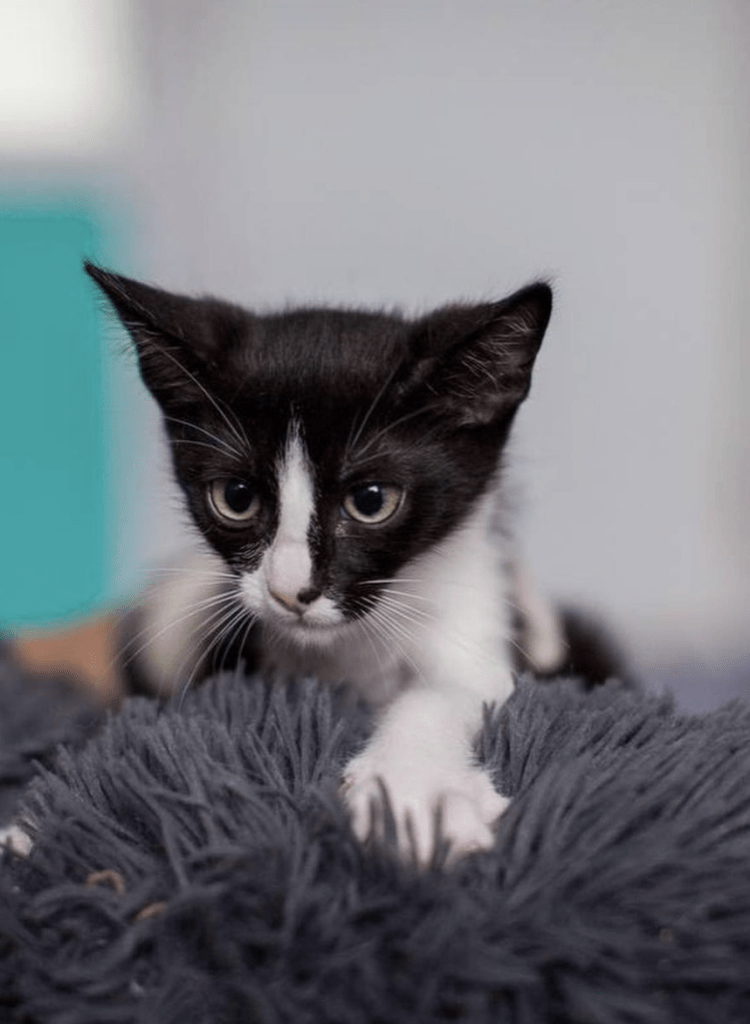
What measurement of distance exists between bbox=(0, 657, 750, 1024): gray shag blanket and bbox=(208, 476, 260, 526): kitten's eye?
25 centimetres

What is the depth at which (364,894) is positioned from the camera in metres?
0.61

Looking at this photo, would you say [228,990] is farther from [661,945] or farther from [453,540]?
[453,540]

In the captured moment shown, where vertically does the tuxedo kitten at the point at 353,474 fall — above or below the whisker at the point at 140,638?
above

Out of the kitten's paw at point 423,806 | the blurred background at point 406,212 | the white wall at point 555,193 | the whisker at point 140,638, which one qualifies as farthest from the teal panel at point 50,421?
the kitten's paw at point 423,806

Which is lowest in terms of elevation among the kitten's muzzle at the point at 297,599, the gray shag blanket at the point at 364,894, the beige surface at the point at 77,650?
the beige surface at the point at 77,650

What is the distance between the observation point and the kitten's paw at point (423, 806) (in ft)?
2.10

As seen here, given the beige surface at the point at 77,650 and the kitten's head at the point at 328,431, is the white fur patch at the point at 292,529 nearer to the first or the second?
the kitten's head at the point at 328,431

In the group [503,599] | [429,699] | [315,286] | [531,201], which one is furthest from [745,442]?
[429,699]

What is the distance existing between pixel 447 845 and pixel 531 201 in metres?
2.10

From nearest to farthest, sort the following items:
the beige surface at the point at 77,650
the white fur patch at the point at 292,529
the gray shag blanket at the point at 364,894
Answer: the gray shag blanket at the point at 364,894, the white fur patch at the point at 292,529, the beige surface at the point at 77,650

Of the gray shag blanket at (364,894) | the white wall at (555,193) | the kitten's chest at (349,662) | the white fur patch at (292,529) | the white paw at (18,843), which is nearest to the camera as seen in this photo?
the gray shag blanket at (364,894)

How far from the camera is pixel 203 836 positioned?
0.68m

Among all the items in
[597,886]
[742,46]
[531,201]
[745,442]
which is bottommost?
[745,442]

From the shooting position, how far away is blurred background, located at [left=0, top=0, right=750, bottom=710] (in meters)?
2.54
